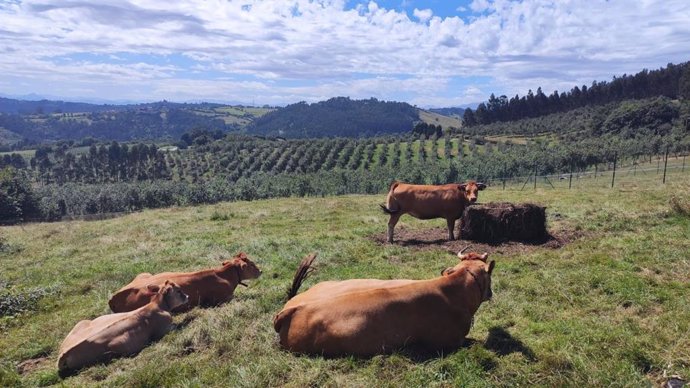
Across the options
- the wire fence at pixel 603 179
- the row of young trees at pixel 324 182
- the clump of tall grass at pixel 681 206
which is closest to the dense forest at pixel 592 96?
the row of young trees at pixel 324 182

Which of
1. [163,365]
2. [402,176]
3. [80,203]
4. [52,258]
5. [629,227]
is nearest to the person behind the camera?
[163,365]

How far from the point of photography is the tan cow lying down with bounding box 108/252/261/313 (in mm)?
9117

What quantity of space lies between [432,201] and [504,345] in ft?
28.0

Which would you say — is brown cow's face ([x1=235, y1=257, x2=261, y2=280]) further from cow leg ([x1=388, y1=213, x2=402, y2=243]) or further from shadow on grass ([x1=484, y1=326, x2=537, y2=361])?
shadow on grass ([x1=484, y1=326, x2=537, y2=361])

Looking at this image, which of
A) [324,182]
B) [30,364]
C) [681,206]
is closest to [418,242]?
[681,206]

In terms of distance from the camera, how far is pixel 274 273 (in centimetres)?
1155

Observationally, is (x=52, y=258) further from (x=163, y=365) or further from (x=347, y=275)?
(x=163, y=365)

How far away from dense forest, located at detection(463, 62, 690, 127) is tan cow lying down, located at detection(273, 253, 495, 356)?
13269 cm

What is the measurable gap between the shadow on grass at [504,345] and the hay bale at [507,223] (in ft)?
23.2

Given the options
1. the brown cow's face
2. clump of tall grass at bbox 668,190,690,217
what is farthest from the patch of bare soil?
clump of tall grass at bbox 668,190,690,217

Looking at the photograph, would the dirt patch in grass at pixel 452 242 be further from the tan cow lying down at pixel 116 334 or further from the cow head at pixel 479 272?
the tan cow lying down at pixel 116 334

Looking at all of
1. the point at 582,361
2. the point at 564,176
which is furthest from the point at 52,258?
the point at 564,176

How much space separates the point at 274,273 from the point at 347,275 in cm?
191

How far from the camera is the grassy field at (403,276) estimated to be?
5.59 meters
